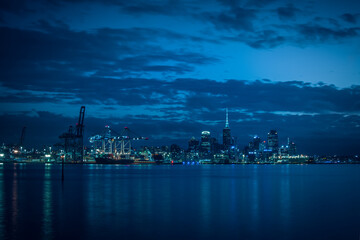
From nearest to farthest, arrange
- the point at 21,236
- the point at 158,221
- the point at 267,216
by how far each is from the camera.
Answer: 1. the point at 21,236
2. the point at 158,221
3. the point at 267,216

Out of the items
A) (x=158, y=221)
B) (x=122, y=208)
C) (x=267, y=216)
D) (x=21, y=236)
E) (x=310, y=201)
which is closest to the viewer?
(x=21, y=236)

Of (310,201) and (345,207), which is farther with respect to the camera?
(310,201)

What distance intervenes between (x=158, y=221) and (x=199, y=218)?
2.86 m

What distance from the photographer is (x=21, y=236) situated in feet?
65.8

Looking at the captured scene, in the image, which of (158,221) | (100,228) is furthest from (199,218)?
(100,228)

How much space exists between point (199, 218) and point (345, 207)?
1360cm

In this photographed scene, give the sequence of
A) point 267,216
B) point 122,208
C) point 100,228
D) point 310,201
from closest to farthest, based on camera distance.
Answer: point 100,228 → point 267,216 → point 122,208 → point 310,201

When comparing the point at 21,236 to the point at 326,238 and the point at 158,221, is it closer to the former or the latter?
the point at 158,221

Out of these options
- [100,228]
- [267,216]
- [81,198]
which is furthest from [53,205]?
[267,216]

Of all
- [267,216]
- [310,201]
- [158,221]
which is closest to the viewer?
[158,221]

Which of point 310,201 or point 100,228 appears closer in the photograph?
point 100,228

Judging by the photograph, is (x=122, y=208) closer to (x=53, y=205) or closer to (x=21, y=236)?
(x=53, y=205)

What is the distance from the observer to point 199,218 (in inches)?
1035

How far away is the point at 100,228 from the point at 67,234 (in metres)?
2.31
